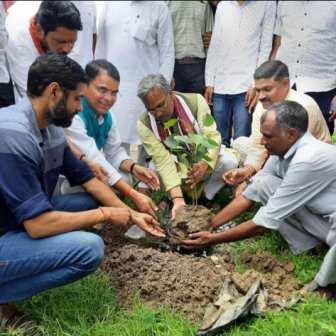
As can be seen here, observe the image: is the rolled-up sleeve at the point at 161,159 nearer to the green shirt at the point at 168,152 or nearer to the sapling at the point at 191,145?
the green shirt at the point at 168,152

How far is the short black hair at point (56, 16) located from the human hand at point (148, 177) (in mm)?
1318

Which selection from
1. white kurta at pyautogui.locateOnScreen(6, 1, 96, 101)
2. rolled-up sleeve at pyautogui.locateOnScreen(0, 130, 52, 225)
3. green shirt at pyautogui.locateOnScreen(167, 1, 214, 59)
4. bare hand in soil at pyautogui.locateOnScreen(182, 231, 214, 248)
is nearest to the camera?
rolled-up sleeve at pyautogui.locateOnScreen(0, 130, 52, 225)

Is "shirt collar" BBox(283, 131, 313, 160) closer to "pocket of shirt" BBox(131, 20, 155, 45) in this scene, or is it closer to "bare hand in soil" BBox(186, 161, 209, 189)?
"bare hand in soil" BBox(186, 161, 209, 189)

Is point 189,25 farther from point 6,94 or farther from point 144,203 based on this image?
point 144,203

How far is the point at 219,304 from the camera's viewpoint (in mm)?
3156

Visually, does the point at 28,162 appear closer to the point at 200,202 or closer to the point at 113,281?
the point at 113,281

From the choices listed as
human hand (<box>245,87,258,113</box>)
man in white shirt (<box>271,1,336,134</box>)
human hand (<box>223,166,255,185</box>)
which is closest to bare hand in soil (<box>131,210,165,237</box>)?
human hand (<box>223,166,255,185</box>)

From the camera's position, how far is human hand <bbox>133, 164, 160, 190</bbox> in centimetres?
453

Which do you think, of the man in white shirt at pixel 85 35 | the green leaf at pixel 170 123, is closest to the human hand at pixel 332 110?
the green leaf at pixel 170 123

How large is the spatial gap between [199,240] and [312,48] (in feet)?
7.93

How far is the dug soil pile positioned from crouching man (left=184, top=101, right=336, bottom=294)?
203 millimetres

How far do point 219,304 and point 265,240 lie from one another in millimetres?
1176

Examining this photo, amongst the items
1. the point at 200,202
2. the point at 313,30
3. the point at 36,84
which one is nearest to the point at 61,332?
the point at 36,84

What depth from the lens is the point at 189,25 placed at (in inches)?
225
